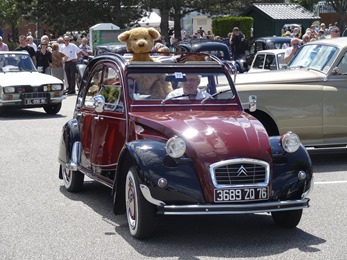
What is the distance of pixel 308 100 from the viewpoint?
11.7 m

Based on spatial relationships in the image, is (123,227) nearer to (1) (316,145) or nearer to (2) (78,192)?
(2) (78,192)

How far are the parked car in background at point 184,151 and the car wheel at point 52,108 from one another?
10845 mm

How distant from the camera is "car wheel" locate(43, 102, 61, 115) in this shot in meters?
20.0

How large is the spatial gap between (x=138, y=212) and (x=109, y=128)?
1.61 m

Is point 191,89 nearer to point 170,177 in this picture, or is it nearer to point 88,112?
point 88,112

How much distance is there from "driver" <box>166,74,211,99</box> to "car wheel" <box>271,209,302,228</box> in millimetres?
1584

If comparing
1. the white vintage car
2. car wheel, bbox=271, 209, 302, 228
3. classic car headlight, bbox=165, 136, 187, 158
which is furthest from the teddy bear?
the white vintage car

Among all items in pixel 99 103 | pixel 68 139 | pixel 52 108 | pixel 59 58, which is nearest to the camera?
pixel 99 103

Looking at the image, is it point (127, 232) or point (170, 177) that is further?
point (127, 232)

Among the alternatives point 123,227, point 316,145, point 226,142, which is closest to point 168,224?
point 123,227

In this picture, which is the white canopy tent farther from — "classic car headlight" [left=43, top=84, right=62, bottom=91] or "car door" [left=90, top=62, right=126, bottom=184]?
"car door" [left=90, top=62, right=126, bottom=184]

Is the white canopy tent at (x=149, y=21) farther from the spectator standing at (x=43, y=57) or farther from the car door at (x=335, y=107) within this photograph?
the car door at (x=335, y=107)

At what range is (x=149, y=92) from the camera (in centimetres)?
841

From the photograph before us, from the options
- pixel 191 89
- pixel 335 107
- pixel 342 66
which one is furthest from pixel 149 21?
pixel 191 89
